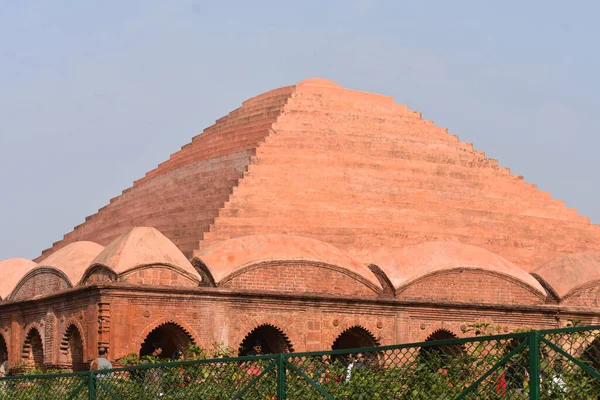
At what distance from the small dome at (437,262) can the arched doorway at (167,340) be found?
5.21 meters

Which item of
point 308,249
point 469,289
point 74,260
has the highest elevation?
point 74,260

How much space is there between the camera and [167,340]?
2262 cm

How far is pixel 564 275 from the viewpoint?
26797 millimetres

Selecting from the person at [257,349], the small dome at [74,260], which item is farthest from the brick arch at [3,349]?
the person at [257,349]

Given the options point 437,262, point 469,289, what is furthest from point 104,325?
point 469,289

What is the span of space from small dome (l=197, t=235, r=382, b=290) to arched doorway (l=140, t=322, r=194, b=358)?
1.34 metres

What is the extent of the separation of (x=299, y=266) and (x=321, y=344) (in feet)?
5.96

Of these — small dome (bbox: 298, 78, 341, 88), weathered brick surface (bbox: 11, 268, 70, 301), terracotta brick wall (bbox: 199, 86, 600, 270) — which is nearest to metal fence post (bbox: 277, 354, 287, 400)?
weathered brick surface (bbox: 11, 268, 70, 301)

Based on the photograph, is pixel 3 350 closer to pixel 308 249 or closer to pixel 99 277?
pixel 99 277

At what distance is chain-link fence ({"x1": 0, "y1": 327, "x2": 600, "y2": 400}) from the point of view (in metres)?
7.62

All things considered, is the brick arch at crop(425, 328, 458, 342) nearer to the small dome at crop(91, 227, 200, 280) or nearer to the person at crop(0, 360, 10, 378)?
the small dome at crop(91, 227, 200, 280)

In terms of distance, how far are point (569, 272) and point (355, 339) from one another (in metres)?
6.12

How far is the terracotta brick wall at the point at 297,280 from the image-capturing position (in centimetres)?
2295

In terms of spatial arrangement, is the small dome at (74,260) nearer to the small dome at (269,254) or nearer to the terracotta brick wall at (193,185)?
the terracotta brick wall at (193,185)
